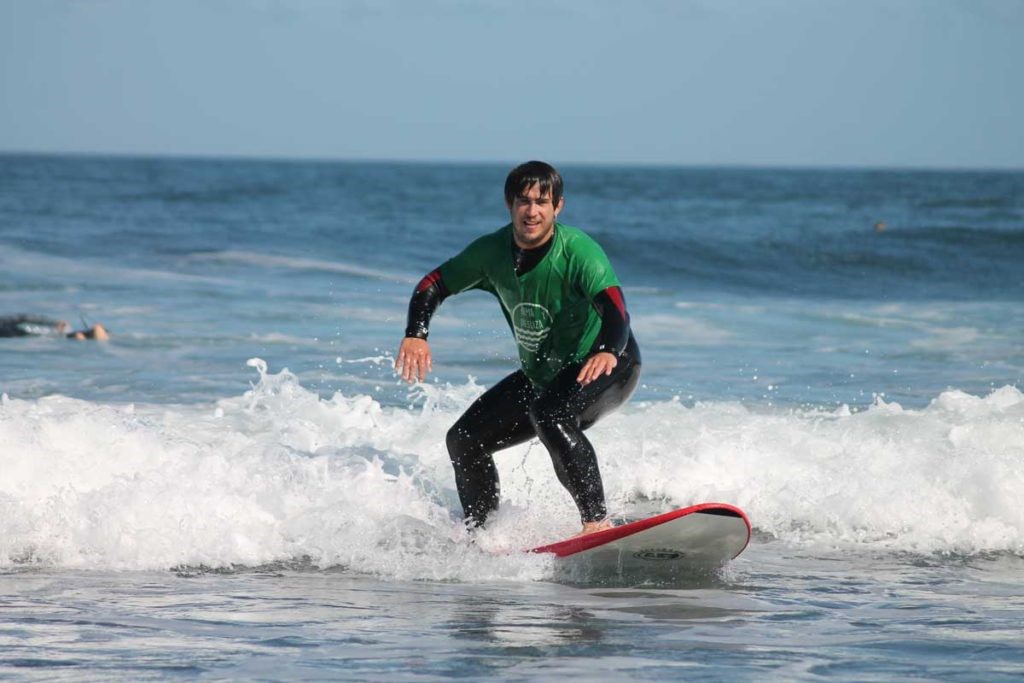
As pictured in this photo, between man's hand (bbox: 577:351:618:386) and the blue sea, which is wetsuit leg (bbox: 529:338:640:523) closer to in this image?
man's hand (bbox: 577:351:618:386)

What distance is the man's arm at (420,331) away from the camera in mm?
5797

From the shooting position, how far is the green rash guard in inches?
226

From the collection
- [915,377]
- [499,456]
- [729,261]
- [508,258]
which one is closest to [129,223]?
[729,261]

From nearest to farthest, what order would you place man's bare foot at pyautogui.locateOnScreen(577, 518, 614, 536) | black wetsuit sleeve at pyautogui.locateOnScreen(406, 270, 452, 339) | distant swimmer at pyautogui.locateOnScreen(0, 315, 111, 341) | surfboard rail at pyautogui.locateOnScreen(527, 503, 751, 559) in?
1. surfboard rail at pyautogui.locateOnScreen(527, 503, 751, 559)
2. black wetsuit sleeve at pyautogui.locateOnScreen(406, 270, 452, 339)
3. man's bare foot at pyautogui.locateOnScreen(577, 518, 614, 536)
4. distant swimmer at pyautogui.locateOnScreen(0, 315, 111, 341)

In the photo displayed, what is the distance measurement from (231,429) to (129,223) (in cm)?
2255

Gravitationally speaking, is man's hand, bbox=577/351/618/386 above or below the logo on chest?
below

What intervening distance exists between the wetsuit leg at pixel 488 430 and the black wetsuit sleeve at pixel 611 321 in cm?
54

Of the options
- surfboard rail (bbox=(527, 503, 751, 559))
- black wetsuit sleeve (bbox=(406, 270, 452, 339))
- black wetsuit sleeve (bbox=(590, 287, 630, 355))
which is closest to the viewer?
black wetsuit sleeve (bbox=(590, 287, 630, 355))

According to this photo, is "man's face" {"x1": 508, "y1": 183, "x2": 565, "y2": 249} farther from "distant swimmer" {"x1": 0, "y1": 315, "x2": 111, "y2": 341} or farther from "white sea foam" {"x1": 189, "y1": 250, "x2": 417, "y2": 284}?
"white sea foam" {"x1": 189, "y1": 250, "x2": 417, "y2": 284}

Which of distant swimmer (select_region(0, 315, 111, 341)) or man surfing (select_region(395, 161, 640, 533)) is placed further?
distant swimmer (select_region(0, 315, 111, 341))

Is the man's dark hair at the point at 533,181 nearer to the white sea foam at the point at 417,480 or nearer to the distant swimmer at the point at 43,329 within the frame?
the white sea foam at the point at 417,480

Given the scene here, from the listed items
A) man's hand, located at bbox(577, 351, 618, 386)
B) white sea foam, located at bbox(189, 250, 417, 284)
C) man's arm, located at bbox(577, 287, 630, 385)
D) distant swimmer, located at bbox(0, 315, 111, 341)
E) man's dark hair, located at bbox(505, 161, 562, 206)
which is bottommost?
man's hand, located at bbox(577, 351, 618, 386)

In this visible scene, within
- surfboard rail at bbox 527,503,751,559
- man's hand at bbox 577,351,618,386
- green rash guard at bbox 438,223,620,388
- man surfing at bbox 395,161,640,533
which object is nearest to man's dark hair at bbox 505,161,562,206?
man surfing at bbox 395,161,640,533

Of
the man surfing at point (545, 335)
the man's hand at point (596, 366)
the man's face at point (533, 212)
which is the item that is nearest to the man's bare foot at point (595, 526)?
the man surfing at point (545, 335)
